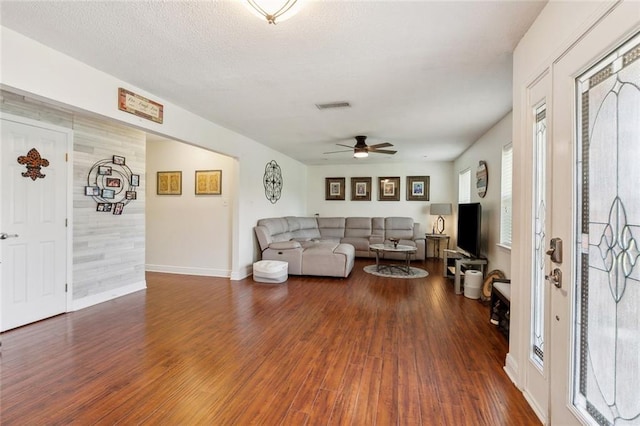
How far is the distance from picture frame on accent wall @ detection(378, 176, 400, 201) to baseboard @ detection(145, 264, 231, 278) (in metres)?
4.70

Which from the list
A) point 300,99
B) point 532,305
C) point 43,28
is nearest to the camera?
point 532,305

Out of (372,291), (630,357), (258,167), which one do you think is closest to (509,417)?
(630,357)

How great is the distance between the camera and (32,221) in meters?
A: 3.06

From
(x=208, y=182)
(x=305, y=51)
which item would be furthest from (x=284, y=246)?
(x=305, y=51)

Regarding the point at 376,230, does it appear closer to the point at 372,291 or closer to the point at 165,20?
the point at 372,291

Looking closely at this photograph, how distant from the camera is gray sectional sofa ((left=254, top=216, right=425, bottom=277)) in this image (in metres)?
5.18

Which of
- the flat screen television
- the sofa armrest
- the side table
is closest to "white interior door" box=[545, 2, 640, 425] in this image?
the flat screen television

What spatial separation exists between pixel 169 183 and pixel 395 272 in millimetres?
4680

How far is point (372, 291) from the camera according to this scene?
14.2 feet

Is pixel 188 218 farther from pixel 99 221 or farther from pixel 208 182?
pixel 99 221

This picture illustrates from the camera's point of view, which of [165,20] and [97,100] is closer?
[165,20]

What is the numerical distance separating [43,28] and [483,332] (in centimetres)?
444

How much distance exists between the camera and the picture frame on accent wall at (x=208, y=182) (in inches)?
209

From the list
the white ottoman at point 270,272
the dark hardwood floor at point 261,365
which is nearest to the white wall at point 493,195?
the dark hardwood floor at point 261,365
